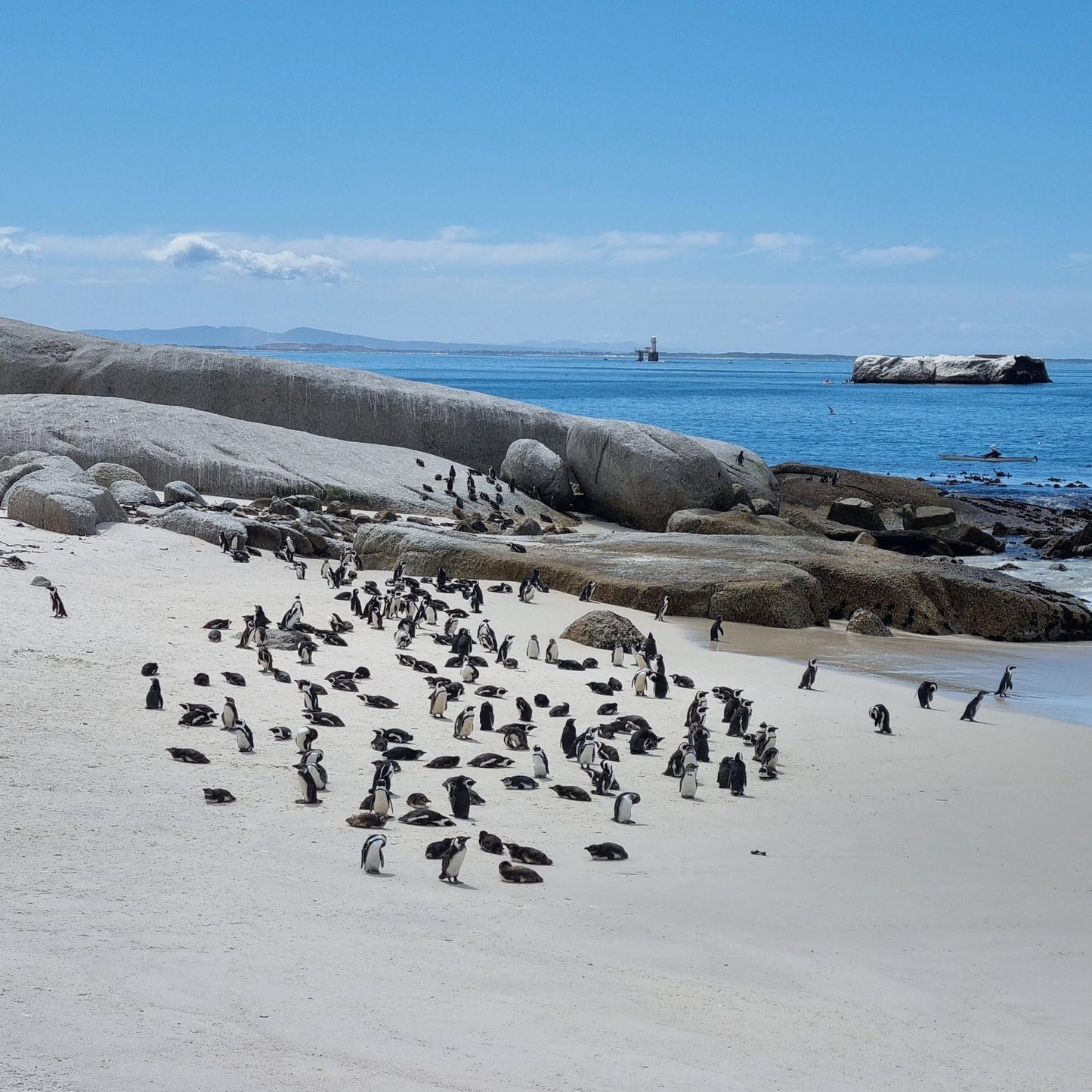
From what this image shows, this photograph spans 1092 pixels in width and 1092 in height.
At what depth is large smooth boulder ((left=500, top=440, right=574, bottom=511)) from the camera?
23406mm

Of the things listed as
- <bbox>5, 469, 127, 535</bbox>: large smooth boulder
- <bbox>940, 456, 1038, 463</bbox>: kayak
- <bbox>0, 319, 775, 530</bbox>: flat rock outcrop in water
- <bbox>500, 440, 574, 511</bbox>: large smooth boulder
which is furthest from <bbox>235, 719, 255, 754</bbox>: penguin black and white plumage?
<bbox>940, 456, 1038, 463</bbox>: kayak

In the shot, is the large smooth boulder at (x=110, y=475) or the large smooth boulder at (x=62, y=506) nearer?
the large smooth boulder at (x=62, y=506)

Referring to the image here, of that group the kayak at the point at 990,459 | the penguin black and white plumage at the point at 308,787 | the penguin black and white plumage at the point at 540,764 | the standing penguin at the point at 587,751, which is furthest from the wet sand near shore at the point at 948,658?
the kayak at the point at 990,459

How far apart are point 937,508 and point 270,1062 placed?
23.0 meters

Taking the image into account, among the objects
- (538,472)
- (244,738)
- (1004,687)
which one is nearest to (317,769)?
(244,738)

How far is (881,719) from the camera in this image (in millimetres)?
9414

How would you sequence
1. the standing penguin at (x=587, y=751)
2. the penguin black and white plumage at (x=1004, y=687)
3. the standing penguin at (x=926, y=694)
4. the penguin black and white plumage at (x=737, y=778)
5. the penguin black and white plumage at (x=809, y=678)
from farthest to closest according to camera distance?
the penguin black and white plumage at (x=1004, y=687), the penguin black and white plumage at (x=809, y=678), the standing penguin at (x=926, y=694), the standing penguin at (x=587, y=751), the penguin black and white plumage at (x=737, y=778)

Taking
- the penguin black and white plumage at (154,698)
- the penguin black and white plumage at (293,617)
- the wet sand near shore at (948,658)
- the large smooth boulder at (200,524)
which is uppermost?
the large smooth boulder at (200,524)

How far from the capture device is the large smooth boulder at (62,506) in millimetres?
14977

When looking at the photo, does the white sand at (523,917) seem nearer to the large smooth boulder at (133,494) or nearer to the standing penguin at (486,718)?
the standing penguin at (486,718)

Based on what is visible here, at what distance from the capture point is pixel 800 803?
750 centimetres

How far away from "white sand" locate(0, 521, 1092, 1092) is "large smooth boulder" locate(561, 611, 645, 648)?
2.86m

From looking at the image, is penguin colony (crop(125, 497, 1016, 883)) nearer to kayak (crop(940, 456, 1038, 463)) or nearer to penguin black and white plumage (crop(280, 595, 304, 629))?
penguin black and white plumage (crop(280, 595, 304, 629))

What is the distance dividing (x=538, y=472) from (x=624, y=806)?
16876mm
